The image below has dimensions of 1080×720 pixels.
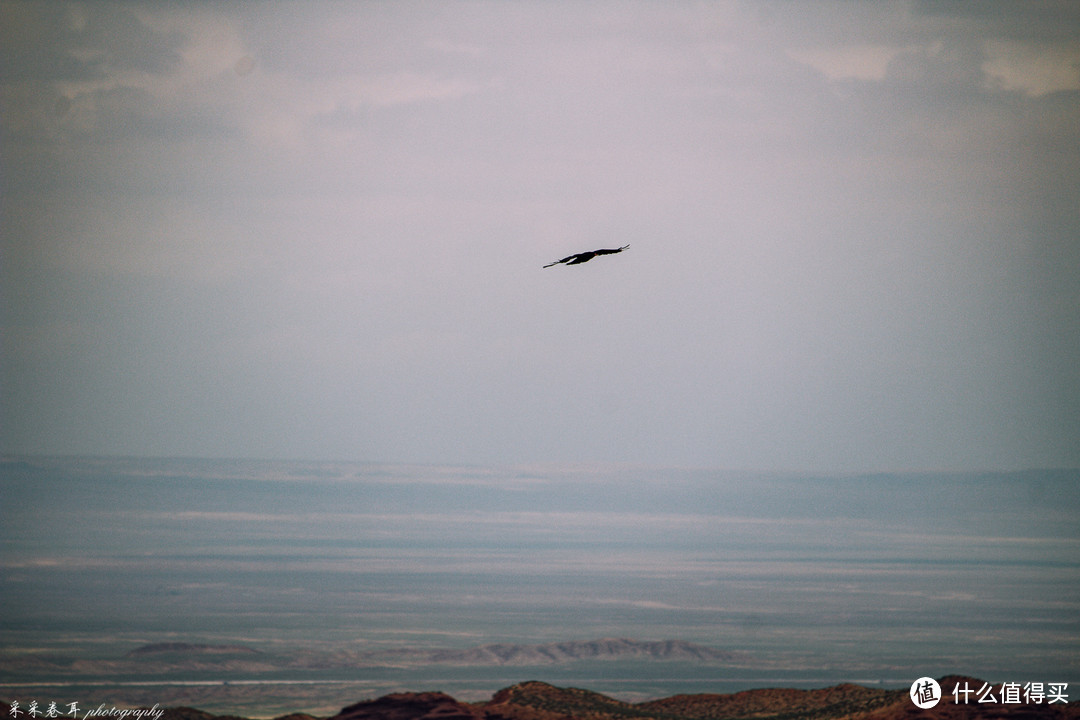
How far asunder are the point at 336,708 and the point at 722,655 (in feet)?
20.4

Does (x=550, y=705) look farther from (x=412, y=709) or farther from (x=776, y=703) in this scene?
(x=776, y=703)

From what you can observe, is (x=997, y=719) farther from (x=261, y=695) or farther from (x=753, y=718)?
(x=261, y=695)

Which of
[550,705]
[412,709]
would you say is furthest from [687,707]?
[412,709]

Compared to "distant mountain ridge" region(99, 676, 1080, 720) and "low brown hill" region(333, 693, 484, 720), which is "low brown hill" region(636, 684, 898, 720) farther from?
"low brown hill" region(333, 693, 484, 720)

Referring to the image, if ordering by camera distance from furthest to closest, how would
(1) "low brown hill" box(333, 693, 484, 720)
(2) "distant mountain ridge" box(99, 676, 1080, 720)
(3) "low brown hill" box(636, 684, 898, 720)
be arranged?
(3) "low brown hill" box(636, 684, 898, 720), (1) "low brown hill" box(333, 693, 484, 720), (2) "distant mountain ridge" box(99, 676, 1080, 720)

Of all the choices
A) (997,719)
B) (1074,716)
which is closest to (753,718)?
(997,719)

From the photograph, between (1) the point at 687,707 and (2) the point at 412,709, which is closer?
(2) the point at 412,709

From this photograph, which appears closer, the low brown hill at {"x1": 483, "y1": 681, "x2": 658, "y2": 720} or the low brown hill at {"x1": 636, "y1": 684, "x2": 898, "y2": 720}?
the low brown hill at {"x1": 483, "y1": 681, "x2": 658, "y2": 720}

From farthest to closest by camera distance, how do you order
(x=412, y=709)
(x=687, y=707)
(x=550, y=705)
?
1. (x=687, y=707)
2. (x=550, y=705)
3. (x=412, y=709)

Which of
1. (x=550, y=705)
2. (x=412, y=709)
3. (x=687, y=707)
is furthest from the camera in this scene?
(x=687, y=707)

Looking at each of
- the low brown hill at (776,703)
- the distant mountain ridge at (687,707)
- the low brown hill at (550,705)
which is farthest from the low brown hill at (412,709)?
the low brown hill at (776,703)

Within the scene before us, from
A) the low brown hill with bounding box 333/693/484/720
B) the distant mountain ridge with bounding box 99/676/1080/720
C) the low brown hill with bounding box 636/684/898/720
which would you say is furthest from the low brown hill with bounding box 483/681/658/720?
the low brown hill with bounding box 636/684/898/720

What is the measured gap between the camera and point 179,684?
12.4 m

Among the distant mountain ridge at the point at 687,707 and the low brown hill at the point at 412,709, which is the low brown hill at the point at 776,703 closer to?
the distant mountain ridge at the point at 687,707
